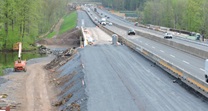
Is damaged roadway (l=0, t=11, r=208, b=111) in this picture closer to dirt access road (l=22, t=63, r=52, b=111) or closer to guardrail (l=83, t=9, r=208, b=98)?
dirt access road (l=22, t=63, r=52, b=111)

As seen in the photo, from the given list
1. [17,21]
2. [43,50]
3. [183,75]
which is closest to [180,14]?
[43,50]

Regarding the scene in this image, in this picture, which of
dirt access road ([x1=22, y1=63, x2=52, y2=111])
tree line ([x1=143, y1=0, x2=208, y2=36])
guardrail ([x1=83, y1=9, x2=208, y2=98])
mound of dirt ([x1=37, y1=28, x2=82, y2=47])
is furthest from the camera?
tree line ([x1=143, y1=0, x2=208, y2=36])

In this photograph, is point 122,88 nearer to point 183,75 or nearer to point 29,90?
point 183,75

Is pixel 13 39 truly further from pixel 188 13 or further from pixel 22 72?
pixel 188 13

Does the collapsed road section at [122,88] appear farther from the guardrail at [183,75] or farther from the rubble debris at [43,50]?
the rubble debris at [43,50]

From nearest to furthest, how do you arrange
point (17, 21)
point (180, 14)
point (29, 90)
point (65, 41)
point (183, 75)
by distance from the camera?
point (183, 75) < point (29, 90) < point (17, 21) < point (65, 41) < point (180, 14)

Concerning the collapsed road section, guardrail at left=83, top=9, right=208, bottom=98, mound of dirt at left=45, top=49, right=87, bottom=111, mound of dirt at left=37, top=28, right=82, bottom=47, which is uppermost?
guardrail at left=83, top=9, right=208, bottom=98

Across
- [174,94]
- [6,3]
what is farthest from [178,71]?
[6,3]

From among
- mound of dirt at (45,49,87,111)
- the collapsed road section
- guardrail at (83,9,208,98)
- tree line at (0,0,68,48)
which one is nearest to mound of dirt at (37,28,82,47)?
tree line at (0,0,68,48)

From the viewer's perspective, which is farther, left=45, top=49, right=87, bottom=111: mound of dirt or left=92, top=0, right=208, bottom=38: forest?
left=92, top=0, right=208, bottom=38: forest

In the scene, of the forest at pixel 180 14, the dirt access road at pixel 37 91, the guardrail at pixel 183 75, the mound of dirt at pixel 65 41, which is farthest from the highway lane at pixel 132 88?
the forest at pixel 180 14

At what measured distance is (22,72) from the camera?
53.4 metres

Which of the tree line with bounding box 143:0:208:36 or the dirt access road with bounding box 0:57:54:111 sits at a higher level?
the tree line with bounding box 143:0:208:36

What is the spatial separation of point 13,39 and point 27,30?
10.9 meters
